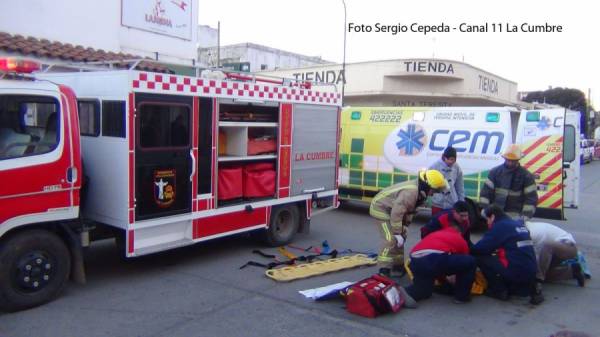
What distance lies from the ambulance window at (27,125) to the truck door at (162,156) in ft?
2.82

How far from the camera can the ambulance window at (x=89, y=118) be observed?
621 cm

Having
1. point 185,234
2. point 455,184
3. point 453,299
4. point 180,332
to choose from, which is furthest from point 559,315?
point 185,234

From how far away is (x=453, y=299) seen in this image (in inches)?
239

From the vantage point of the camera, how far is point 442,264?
5746mm

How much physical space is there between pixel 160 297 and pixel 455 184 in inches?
182

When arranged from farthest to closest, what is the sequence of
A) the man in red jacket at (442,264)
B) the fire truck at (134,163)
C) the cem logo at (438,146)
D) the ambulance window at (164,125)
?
the cem logo at (438,146), the ambulance window at (164,125), the man in red jacket at (442,264), the fire truck at (134,163)

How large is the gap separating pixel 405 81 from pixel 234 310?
68.2 feet

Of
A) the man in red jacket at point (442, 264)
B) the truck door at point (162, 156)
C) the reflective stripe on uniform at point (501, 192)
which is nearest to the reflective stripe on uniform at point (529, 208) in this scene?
the reflective stripe on uniform at point (501, 192)

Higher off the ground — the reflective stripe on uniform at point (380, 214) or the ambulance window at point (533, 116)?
the ambulance window at point (533, 116)

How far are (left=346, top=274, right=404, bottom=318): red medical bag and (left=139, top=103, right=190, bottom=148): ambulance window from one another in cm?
269

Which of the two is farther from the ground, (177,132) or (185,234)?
(177,132)

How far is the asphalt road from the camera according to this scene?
5.03 metres

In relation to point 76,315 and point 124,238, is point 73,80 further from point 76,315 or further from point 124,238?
point 76,315

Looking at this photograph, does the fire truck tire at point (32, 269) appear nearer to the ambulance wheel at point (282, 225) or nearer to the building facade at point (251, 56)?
the ambulance wheel at point (282, 225)
